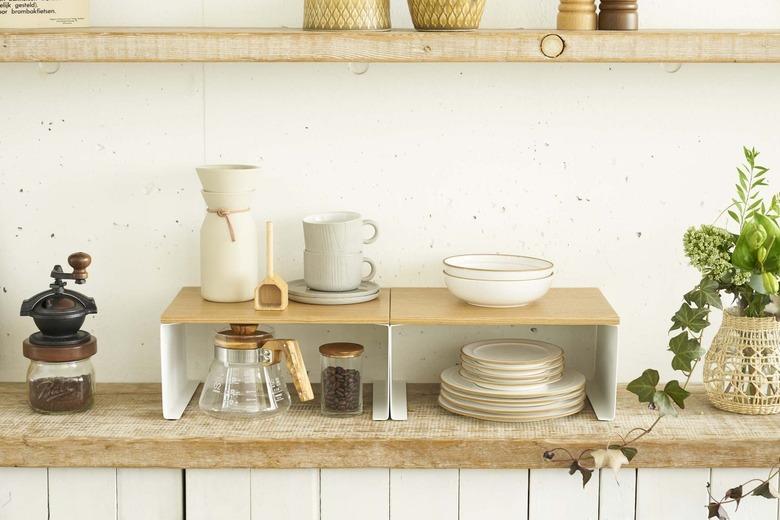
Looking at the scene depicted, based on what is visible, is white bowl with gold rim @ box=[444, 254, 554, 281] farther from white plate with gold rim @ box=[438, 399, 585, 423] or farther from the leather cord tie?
the leather cord tie

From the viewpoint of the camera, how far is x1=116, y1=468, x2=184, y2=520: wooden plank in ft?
6.57

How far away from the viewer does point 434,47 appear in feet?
6.31

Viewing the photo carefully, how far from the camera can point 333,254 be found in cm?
211

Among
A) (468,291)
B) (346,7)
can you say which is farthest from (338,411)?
(346,7)

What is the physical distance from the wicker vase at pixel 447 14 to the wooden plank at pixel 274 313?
55 centimetres

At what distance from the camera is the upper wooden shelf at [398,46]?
1.92 m

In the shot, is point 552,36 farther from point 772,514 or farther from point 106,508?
point 106,508

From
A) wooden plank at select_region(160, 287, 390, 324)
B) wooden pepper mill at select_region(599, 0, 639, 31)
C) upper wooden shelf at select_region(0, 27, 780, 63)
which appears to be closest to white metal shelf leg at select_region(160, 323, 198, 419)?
wooden plank at select_region(160, 287, 390, 324)

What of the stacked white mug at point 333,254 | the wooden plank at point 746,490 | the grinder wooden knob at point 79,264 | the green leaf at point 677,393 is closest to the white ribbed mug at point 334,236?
the stacked white mug at point 333,254

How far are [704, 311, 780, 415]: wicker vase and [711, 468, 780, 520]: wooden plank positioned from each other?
0.14m

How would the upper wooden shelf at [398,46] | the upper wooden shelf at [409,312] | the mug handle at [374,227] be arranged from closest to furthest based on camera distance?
the upper wooden shelf at [398,46] → the upper wooden shelf at [409,312] → the mug handle at [374,227]

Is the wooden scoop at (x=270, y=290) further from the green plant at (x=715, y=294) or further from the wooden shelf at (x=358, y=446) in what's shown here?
the green plant at (x=715, y=294)

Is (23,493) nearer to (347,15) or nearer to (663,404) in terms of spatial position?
(347,15)

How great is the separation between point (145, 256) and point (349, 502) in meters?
0.71
